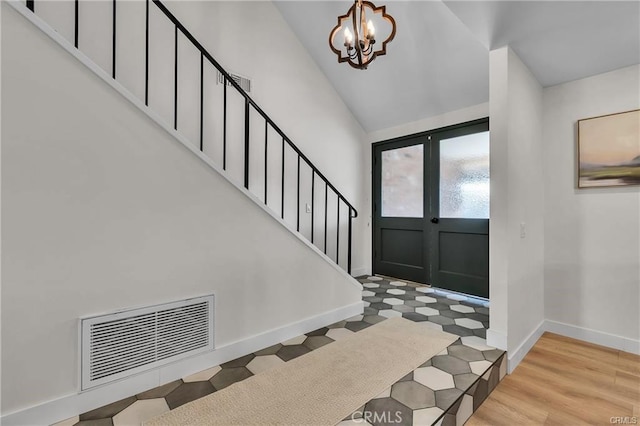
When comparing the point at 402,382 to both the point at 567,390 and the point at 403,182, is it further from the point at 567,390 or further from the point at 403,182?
the point at 403,182

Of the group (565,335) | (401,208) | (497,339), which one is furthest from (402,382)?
(401,208)

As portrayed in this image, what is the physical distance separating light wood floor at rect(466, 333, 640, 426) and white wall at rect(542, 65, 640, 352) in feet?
1.13

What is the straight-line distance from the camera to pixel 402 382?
1.78 m

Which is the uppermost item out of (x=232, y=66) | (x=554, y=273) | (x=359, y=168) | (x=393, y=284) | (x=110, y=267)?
(x=232, y=66)

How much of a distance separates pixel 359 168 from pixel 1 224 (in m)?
4.05

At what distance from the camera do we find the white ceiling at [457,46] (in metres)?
1.84

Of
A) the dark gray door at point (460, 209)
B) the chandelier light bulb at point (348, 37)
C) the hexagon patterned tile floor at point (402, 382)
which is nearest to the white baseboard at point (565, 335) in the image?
the hexagon patterned tile floor at point (402, 382)

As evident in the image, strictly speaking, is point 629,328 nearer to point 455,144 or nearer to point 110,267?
point 455,144

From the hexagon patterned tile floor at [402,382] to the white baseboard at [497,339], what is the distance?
0.15ft

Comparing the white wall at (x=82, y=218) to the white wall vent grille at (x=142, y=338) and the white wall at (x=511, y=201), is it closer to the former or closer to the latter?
the white wall vent grille at (x=142, y=338)

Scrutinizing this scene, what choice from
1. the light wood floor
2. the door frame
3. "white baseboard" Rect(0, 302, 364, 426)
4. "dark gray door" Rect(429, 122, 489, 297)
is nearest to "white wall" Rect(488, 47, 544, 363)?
the light wood floor

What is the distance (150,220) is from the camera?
1.71 meters

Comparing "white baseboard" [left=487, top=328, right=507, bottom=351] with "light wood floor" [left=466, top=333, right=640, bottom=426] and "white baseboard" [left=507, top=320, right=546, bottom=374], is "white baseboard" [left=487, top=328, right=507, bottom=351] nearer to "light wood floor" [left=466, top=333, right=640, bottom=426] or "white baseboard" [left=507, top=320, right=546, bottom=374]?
"white baseboard" [left=507, top=320, right=546, bottom=374]

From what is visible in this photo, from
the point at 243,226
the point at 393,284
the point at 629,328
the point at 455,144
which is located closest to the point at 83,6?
the point at 243,226
